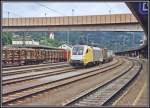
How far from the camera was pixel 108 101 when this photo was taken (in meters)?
16.7

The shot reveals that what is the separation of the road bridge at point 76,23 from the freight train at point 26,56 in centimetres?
460

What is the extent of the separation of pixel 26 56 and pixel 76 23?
613 inches

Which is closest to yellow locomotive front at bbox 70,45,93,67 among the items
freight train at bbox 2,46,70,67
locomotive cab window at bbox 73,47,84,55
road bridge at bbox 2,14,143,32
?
locomotive cab window at bbox 73,47,84,55

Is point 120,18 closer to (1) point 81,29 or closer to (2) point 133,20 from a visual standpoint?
(2) point 133,20

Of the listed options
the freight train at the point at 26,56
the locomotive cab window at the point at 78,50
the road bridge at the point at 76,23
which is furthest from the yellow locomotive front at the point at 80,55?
the road bridge at the point at 76,23

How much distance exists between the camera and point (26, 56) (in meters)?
49.3

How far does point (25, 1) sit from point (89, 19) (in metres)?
49.7

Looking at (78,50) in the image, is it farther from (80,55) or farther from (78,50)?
(80,55)

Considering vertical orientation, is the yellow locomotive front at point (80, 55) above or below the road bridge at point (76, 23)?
below

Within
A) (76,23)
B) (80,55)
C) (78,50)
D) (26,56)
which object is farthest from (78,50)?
(76,23)

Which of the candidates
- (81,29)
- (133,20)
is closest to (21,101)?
(133,20)

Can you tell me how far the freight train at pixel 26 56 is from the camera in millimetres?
44531

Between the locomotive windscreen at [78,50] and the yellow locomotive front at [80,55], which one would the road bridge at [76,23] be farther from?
the locomotive windscreen at [78,50]

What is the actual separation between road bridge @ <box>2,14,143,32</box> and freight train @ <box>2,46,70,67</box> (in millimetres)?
4595
